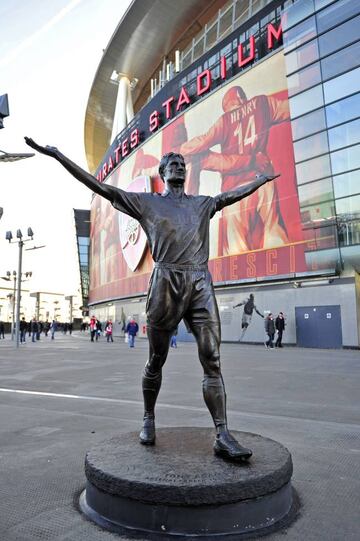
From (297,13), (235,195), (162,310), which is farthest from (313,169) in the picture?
(162,310)

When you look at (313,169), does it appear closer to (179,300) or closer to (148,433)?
(179,300)

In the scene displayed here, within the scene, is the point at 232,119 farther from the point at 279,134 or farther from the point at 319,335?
the point at 319,335

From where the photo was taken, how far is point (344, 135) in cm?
1972

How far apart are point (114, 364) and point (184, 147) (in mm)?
19778

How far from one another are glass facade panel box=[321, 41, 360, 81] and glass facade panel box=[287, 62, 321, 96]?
0.34 m

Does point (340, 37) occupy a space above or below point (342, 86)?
above

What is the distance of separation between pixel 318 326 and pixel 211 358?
1878cm

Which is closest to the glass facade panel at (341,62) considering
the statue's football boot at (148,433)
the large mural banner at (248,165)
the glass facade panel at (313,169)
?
the large mural banner at (248,165)

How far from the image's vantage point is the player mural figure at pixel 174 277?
3203mm

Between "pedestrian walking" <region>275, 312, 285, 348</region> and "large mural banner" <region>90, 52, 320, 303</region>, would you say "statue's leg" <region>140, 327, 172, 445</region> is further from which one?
"large mural banner" <region>90, 52, 320, 303</region>

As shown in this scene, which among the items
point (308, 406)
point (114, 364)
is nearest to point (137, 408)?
point (308, 406)

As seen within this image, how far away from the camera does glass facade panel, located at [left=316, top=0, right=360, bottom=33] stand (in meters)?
19.5

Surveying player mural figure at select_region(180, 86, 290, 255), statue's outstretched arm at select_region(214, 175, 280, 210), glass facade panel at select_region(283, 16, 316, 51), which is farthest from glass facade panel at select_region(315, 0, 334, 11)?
statue's outstretched arm at select_region(214, 175, 280, 210)

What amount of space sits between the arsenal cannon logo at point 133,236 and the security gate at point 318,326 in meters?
15.0
